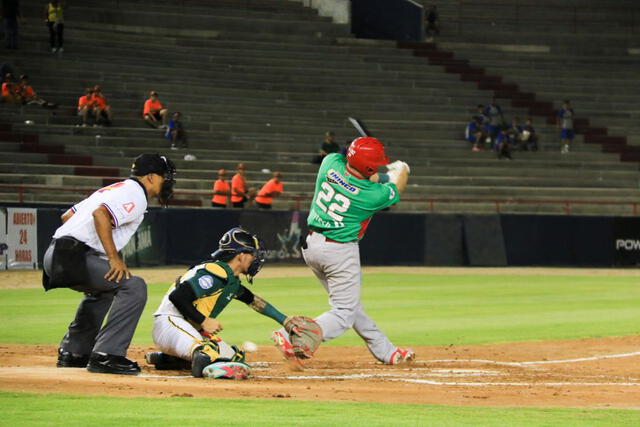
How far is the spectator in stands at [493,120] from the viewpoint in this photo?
125 ft

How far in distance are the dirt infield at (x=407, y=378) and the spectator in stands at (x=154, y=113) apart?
21.6 m

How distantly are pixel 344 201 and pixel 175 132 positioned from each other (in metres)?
23.4

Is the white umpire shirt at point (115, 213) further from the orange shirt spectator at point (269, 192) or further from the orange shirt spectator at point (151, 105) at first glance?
the orange shirt spectator at point (151, 105)

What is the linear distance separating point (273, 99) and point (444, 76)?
7372 mm

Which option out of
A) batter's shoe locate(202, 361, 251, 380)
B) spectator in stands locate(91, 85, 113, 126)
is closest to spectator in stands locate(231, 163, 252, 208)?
spectator in stands locate(91, 85, 113, 126)

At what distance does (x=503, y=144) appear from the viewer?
37.4 metres

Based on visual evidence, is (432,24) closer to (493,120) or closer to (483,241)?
(493,120)

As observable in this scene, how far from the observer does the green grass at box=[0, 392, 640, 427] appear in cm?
710

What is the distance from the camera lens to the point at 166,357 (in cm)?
1005

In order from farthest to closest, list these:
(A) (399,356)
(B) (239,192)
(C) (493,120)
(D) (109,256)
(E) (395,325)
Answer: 1. (C) (493,120)
2. (B) (239,192)
3. (E) (395,325)
4. (A) (399,356)
5. (D) (109,256)

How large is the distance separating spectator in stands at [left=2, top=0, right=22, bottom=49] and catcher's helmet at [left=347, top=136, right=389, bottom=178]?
2658 cm

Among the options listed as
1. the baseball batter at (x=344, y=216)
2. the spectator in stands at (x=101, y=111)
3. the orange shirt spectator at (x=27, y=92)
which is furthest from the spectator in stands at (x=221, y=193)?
the baseball batter at (x=344, y=216)

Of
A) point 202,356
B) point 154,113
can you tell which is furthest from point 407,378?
point 154,113

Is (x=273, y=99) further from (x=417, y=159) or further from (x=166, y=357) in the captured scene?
(x=166, y=357)
